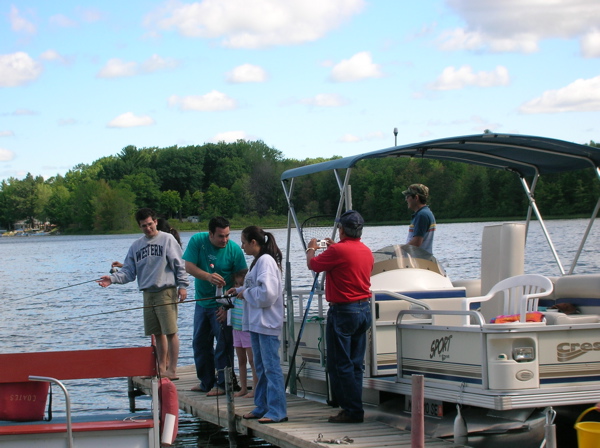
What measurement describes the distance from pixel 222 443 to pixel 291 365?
239cm

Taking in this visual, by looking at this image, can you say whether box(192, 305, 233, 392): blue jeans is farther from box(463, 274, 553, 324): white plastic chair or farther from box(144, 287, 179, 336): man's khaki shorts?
box(463, 274, 553, 324): white plastic chair

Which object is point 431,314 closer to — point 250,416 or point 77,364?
point 250,416

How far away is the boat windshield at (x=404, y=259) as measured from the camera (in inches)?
317

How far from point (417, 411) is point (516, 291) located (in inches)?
73.1

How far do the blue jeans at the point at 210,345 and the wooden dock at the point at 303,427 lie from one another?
25 cm

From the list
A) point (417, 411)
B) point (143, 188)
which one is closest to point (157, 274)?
point (417, 411)

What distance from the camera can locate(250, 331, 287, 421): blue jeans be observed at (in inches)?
282

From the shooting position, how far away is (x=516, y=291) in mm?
7250

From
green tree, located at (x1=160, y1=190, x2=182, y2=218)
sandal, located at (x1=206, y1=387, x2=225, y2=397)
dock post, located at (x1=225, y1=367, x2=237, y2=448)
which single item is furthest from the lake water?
green tree, located at (x1=160, y1=190, x2=182, y2=218)

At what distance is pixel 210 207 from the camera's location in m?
91.6

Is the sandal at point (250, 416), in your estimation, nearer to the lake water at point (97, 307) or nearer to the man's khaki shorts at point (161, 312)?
the man's khaki shorts at point (161, 312)

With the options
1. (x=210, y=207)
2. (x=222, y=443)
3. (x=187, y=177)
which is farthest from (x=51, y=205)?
(x=222, y=443)

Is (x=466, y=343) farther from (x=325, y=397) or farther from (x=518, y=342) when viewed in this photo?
(x=325, y=397)

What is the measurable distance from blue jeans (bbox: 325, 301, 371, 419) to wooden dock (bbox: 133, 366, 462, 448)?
24 cm
